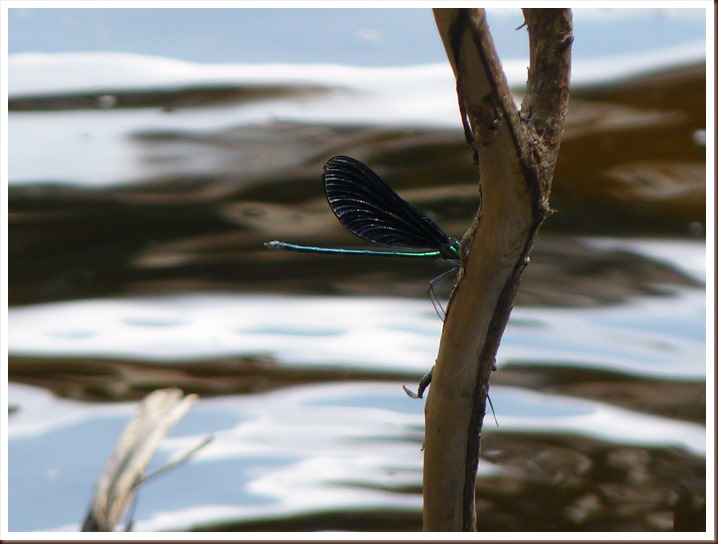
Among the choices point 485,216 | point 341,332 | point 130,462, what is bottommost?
point 130,462

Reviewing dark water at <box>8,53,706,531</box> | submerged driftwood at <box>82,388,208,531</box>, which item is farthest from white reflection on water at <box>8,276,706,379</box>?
submerged driftwood at <box>82,388,208,531</box>

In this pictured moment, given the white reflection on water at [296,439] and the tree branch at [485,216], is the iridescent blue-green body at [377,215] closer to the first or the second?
the tree branch at [485,216]

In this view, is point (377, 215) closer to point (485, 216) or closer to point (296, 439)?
point (485, 216)

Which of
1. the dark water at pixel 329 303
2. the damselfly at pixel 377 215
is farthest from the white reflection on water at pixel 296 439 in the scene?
the damselfly at pixel 377 215

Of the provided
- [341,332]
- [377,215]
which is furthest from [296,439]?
[377,215]

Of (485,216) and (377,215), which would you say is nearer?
(485,216)

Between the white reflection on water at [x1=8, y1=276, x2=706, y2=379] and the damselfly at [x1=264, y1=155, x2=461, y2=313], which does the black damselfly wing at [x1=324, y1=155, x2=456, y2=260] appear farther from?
the white reflection on water at [x1=8, y1=276, x2=706, y2=379]
